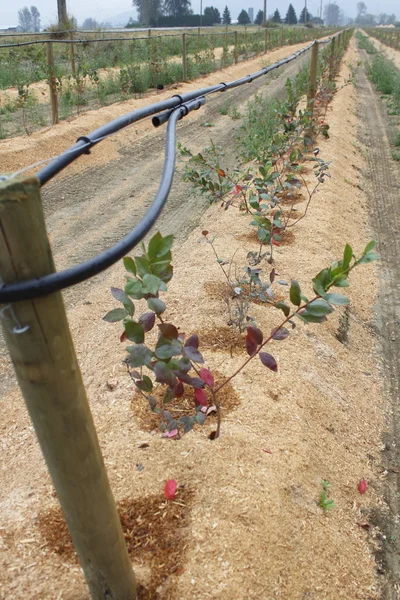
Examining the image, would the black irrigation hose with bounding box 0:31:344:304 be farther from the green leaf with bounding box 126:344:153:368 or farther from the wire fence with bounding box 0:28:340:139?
the wire fence with bounding box 0:28:340:139

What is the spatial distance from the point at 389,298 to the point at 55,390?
4028mm

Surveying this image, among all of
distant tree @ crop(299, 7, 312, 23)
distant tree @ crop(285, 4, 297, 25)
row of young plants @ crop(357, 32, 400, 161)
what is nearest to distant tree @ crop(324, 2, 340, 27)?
distant tree @ crop(299, 7, 312, 23)

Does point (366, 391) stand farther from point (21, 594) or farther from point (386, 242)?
point (386, 242)

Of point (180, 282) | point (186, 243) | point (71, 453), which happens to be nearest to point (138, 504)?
point (71, 453)

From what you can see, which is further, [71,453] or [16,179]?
[71,453]

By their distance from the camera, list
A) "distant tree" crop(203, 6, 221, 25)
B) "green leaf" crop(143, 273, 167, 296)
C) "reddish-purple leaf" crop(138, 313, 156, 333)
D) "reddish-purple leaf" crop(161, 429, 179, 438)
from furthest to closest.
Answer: "distant tree" crop(203, 6, 221, 25) → "reddish-purple leaf" crop(161, 429, 179, 438) → "reddish-purple leaf" crop(138, 313, 156, 333) → "green leaf" crop(143, 273, 167, 296)

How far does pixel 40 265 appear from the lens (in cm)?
106

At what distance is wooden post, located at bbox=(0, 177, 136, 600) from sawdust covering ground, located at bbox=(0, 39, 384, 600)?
0.55 meters

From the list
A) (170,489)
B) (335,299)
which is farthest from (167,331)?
(170,489)

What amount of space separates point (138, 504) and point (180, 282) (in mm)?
2165

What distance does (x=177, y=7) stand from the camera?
76250mm

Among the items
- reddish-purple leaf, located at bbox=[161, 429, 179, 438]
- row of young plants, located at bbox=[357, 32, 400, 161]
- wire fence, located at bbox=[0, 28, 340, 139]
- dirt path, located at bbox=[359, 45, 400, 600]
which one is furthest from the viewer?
wire fence, located at bbox=[0, 28, 340, 139]

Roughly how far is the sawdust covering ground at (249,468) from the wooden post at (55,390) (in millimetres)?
547

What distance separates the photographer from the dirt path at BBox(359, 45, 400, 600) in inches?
98.9
